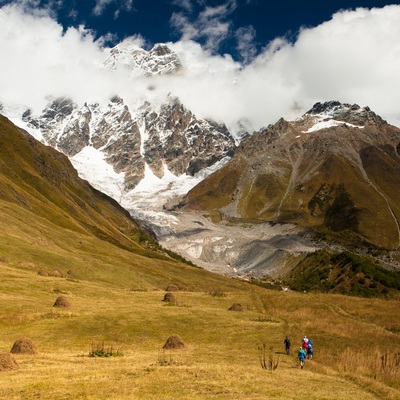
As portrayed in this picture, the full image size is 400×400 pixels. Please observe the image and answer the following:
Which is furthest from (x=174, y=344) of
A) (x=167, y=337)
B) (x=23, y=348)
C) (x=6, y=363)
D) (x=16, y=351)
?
(x=6, y=363)

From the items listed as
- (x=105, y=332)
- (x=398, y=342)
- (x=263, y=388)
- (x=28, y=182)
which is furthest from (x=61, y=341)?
(x=28, y=182)

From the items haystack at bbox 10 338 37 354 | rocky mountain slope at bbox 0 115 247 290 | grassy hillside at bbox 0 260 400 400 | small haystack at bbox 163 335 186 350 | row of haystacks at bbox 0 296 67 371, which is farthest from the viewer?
rocky mountain slope at bbox 0 115 247 290

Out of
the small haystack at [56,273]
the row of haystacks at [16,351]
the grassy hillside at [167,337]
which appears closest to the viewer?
the grassy hillside at [167,337]

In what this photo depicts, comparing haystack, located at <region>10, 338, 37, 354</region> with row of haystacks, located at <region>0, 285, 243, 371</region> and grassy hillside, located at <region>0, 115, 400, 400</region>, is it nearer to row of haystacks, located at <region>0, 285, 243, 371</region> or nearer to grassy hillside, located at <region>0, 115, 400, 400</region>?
row of haystacks, located at <region>0, 285, 243, 371</region>

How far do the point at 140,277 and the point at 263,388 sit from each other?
7608 centimetres

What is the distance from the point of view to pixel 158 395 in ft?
77.7

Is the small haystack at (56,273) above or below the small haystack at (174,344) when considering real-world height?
above

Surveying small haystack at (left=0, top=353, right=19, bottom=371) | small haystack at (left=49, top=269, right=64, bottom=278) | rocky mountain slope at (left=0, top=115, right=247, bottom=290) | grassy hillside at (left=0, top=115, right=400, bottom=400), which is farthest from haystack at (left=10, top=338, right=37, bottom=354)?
small haystack at (left=49, top=269, right=64, bottom=278)

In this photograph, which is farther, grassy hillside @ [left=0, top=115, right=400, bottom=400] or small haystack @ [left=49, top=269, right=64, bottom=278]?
small haystack @ [left=49, top=269, right=64, bottom=278]

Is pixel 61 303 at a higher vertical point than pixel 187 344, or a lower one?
higher

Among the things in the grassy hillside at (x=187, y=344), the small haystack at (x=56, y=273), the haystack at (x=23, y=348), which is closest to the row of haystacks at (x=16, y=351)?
the haystack at (x=23, y=348)

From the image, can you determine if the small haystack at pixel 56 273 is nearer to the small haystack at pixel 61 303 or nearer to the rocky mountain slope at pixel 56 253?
the rocky mountain slope at pixel 56 253

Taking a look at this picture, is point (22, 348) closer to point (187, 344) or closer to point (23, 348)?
point (23, 348)

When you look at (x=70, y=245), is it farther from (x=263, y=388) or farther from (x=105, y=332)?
(x=263, y=388)
